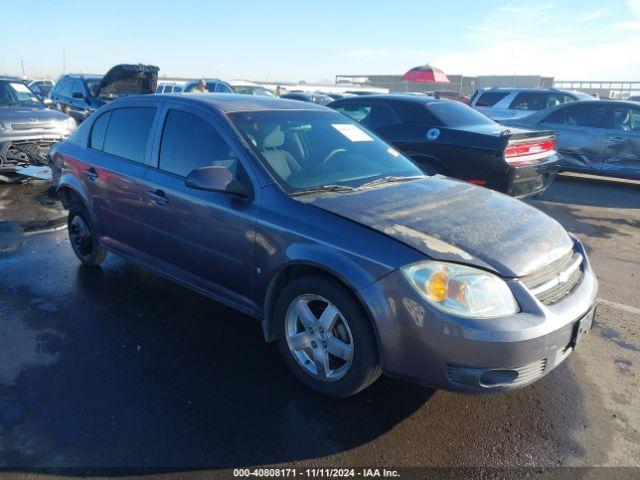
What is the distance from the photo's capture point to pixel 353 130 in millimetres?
4148

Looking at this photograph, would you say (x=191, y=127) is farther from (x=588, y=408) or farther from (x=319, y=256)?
(x=588, y=408)

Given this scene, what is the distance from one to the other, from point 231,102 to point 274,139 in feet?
1.92

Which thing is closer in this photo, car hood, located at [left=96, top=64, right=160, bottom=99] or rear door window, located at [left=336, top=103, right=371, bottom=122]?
rear door window, located at [left=336, top=103, right=371, bottom=122]

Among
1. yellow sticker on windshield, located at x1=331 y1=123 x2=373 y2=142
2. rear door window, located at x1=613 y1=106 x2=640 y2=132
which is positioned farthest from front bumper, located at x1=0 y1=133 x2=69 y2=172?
rear door window, located at x1=613 y1=106 x2=640 y2=132

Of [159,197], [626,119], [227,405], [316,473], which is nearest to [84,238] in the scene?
[159,197]

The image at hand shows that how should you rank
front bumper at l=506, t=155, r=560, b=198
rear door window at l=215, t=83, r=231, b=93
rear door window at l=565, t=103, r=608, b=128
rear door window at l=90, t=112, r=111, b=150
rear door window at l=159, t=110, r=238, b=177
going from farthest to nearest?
1. rear door window at l=215, t=83, r=231, b=93
2. rear door window at l=565, t=103, r=608, b=128
3. front bumper at l=506, t=155, r=560, b=198
4. rear door window at l=90, t=112, r=111, b=150
5. rear door window at l=159, t=110, r=238, b=177

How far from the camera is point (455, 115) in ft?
23.2

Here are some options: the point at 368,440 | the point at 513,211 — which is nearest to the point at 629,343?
the point at 513,211

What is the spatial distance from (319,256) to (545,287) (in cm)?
120

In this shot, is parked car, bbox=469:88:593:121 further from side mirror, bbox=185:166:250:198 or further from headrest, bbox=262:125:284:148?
side mirror, bbox=185:166:250:198

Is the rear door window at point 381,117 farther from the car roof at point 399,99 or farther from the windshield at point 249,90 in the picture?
the windshield at point 249,90

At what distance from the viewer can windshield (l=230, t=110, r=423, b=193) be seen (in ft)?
11.0

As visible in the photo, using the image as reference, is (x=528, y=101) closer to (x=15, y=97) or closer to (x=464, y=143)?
(x=464, y=143)

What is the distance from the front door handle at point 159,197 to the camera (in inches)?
144
